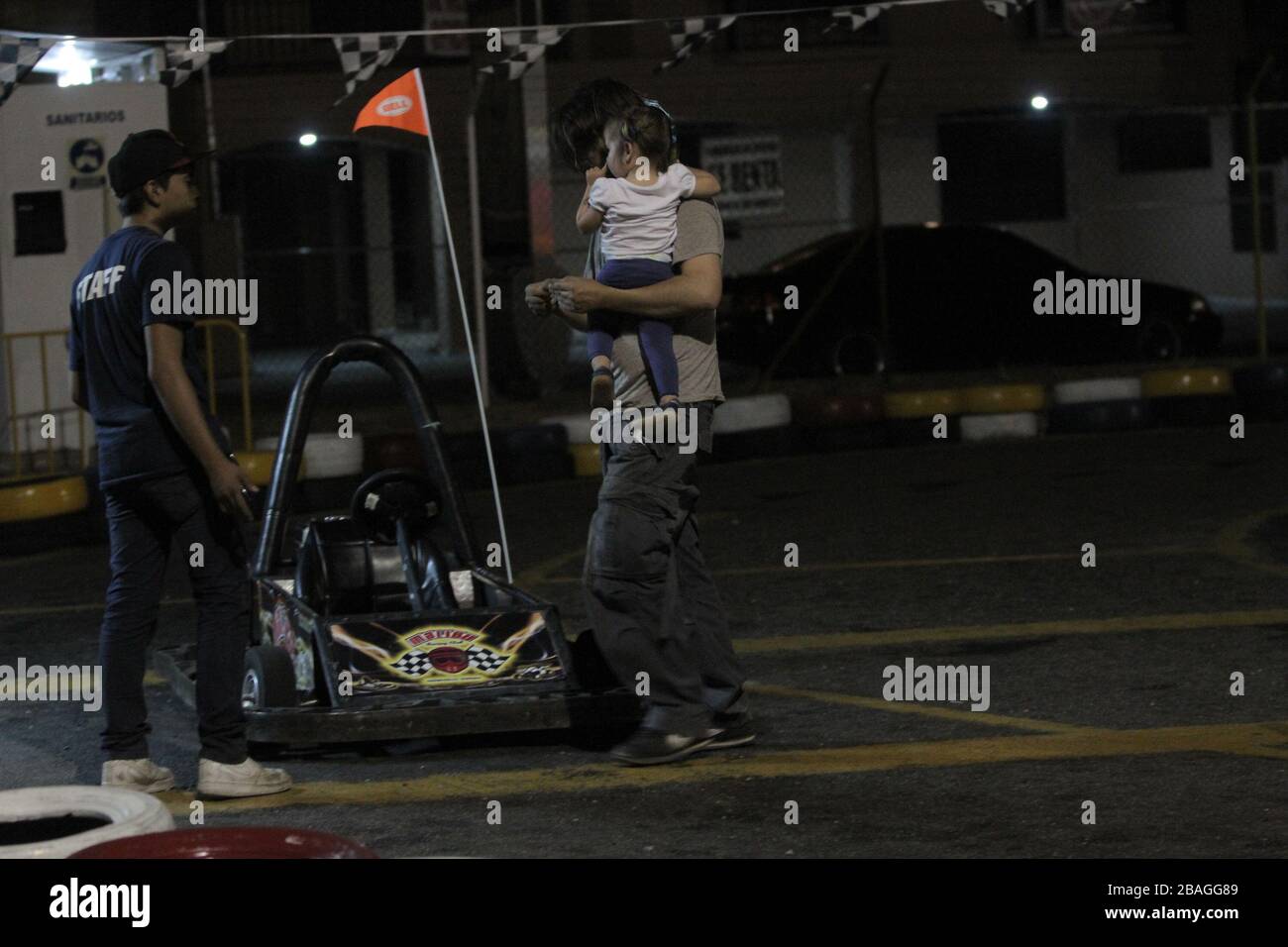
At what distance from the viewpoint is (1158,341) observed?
58.7 ft

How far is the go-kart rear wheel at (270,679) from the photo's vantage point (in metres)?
5.66

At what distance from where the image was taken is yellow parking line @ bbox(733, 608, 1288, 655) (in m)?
7.13

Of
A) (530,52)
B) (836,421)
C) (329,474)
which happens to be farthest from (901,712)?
(530,52)

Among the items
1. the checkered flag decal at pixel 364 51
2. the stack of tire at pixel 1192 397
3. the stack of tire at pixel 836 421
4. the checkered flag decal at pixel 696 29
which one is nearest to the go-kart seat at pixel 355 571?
the checkered flag decal at pixel 364 51

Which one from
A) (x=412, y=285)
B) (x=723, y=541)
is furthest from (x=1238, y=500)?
(x=412, y=285)

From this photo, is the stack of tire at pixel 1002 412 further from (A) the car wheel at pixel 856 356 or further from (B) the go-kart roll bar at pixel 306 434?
(B) the go-kart roll bar at pixel 306 434

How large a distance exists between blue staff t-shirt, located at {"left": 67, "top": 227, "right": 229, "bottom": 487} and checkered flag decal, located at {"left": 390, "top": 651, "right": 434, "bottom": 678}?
0.88 m

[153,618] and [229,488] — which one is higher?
[229,488]

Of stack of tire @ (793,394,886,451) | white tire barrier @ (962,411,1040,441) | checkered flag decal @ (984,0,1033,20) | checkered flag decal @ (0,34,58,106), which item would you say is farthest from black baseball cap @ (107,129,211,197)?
Answer: white tire barrier @ (962,411,1040,441)

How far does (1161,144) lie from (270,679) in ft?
82.1

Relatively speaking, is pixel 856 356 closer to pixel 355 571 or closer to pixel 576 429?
pixel 576 429

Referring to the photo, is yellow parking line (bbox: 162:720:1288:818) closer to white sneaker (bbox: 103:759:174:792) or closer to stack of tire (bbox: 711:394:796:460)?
white sneaker (bbox: 103:759:174:792)
